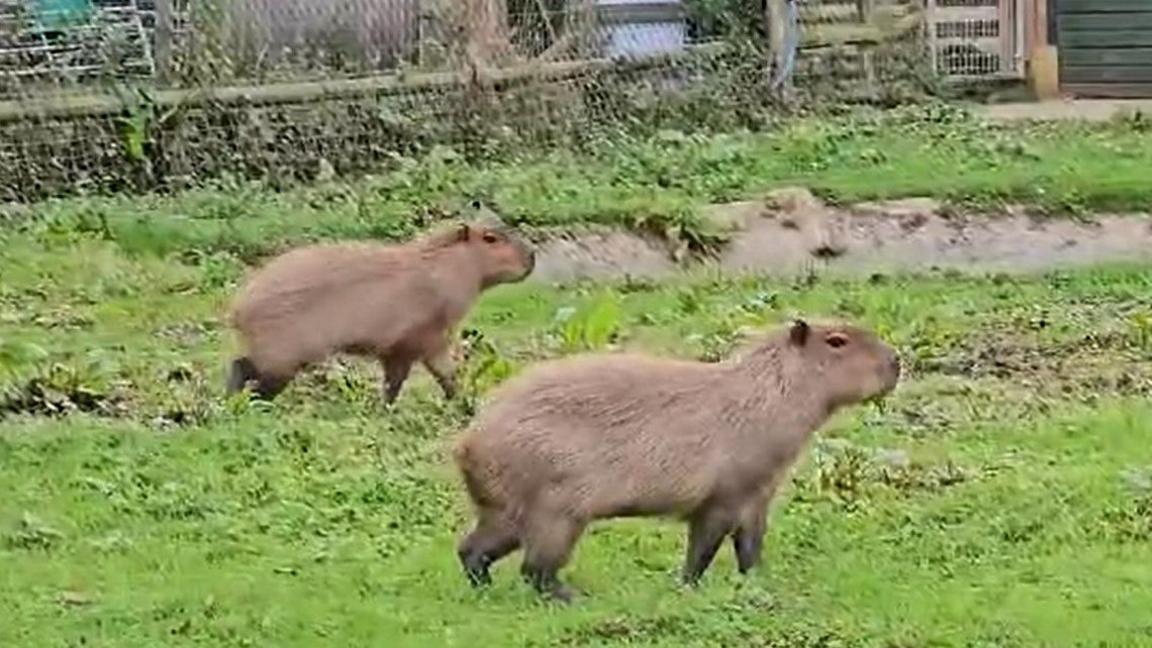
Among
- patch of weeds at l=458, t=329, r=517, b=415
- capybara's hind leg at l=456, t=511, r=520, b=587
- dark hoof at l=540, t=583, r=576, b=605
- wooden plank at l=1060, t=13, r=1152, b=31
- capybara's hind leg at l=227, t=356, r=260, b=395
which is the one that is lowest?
wooden plank at l=1060, t=13, r=1152, b=31

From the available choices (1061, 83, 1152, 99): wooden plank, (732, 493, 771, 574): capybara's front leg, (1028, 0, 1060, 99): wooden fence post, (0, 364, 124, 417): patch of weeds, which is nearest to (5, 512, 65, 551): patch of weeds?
(0, 364, 124, 417): patch of weeds

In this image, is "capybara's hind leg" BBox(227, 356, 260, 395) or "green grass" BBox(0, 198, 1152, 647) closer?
"green grass" BBox(0, 198, 1152, 647)

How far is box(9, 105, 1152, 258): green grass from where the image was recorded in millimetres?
14055

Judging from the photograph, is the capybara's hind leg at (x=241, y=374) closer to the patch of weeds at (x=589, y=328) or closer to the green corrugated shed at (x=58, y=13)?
the patch of weeds at (x=589, y=328)

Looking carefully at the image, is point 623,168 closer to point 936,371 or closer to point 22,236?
point 22,236

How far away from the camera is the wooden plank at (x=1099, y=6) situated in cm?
2125

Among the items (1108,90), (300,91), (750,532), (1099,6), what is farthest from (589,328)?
(1099,6)

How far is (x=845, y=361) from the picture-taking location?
7.14 meters

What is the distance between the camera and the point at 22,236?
13.8 metres

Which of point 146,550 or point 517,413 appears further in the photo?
point 146,550

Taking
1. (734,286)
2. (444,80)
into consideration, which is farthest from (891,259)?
(444,80)

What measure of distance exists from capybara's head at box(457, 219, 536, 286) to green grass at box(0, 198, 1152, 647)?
0.32 m

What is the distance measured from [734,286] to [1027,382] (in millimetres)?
3019

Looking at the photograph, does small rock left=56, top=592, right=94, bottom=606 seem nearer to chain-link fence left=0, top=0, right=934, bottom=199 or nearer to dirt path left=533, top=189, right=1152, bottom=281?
dirt path left=533, top=189, right=1152, bottom=281
